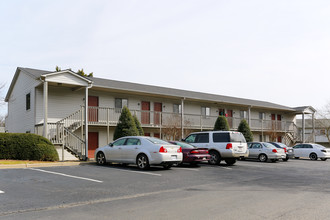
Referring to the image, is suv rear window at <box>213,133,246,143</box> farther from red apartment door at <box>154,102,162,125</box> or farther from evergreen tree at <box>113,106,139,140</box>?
red apartment door at <box>154,102,162,125</box>

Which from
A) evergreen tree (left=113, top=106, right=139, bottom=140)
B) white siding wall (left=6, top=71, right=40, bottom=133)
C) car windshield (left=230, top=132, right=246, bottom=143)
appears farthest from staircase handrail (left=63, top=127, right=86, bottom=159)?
car windshield (left=230, top=132, right=246, bottom=143)

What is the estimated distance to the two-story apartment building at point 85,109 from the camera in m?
18.8

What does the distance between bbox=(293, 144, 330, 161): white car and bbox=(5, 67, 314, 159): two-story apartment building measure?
6350 millimetres

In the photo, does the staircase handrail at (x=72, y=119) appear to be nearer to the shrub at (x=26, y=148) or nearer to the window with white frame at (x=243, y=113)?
the shrub at (x=26, y=148)

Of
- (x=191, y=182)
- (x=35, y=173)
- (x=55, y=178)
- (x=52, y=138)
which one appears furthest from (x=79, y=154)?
(x=191, y=182)

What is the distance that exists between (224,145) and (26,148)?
401 inches

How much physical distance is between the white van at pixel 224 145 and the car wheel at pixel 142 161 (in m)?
4.99

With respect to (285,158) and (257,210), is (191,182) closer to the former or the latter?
(257,210)

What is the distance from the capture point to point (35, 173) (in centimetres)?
1195

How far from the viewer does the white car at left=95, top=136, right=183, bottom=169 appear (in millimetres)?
13445

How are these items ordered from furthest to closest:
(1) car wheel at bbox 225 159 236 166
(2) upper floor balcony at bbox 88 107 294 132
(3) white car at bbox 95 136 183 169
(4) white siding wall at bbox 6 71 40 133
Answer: (2) upper floor balcony at bbox 88 107 294 132
(4) white siding wall at bbox 6 71 40 133
(1) car wheel at bbox 225 159 236 166
(3) white car at bbox 95 136 183 169

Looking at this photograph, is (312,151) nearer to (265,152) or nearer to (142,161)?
(265,152)

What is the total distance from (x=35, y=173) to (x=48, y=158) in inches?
167

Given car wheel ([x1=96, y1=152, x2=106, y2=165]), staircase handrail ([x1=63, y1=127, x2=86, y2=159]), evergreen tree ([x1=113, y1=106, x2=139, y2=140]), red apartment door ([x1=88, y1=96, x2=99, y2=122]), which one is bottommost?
car wheel ([x1=96, y1=152, x2=106, y2=165])
